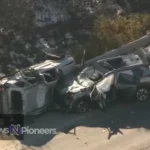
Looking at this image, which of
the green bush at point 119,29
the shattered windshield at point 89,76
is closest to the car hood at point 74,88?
the shattered windshield at point 89,76

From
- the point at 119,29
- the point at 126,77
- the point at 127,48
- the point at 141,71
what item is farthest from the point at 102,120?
the point at 119,29

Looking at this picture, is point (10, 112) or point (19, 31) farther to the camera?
point (19, 31)

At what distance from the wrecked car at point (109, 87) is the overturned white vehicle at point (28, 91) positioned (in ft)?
2.00

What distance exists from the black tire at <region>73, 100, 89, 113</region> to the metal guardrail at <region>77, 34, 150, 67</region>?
10.1 ft

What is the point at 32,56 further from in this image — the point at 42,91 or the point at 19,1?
the point at 42,91

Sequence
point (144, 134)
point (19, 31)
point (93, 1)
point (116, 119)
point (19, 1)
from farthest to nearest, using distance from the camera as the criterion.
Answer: point (93, 1), point (19, 31), point (19, 1), point (116, 119), point (144, 134)

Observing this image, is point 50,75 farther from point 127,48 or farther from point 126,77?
point 127,48

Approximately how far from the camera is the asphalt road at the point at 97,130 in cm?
1290

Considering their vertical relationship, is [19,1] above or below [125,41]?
above

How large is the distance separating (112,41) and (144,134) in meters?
6.98

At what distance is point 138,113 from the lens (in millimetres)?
14703

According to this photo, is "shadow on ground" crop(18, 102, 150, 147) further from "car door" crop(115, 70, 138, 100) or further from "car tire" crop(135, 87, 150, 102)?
"car door" crop(115, 70, 138, 100)

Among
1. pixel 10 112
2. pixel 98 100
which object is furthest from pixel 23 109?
pixel 98 100

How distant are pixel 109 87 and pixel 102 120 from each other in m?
1.32
